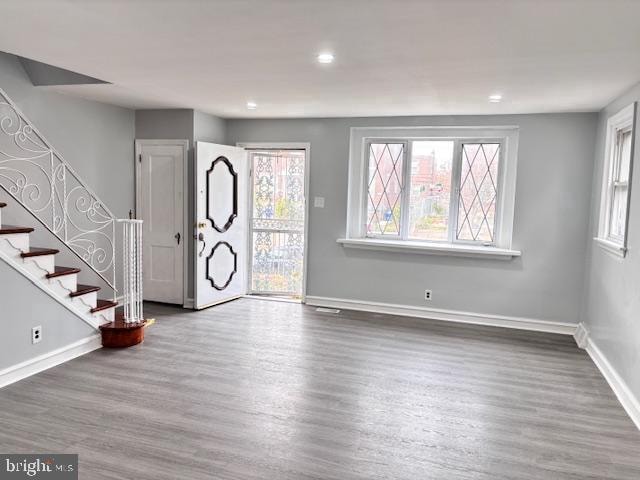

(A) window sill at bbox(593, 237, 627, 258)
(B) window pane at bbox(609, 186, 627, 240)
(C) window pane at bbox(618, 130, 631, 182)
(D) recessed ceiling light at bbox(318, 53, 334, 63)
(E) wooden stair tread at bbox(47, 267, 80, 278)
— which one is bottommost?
(E) wooden stair tread at bbox(47, 267, 80, 278)

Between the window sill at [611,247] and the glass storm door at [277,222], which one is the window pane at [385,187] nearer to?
the glass storm door at [277,222]

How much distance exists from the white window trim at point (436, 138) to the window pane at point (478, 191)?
74mm

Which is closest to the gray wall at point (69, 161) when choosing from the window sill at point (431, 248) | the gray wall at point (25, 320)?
the gray wall at point (25, 320)

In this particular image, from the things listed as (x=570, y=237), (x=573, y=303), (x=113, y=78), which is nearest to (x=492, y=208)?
(x=570, y=237)

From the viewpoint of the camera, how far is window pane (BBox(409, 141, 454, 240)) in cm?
543

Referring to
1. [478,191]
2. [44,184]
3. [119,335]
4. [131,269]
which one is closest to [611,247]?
[478,191]

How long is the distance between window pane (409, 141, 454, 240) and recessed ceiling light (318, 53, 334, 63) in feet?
8.71

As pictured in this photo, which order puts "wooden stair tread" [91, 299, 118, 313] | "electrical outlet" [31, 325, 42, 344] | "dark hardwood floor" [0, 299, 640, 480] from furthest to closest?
"wooden stair tread" [91, 299, 118, 313] < "electrical outlet" [31, 325, 42, 344] < "dark hardwood floor" [0, 299, 640, 480]

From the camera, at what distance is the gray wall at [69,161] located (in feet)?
11.1

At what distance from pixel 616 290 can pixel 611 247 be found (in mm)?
368

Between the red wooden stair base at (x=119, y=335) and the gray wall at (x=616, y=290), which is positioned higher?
the gray wall at (x=616, y=290)

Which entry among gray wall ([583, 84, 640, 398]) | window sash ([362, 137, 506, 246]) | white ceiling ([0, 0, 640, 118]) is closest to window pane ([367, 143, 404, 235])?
window sash ([362, 137, 506, 246])

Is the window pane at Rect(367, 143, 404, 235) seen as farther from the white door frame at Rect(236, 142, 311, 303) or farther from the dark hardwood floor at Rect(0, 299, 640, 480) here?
the dark hardwood floor at Rect(0, 299, 640, 480)

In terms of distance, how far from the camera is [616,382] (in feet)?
11.6
